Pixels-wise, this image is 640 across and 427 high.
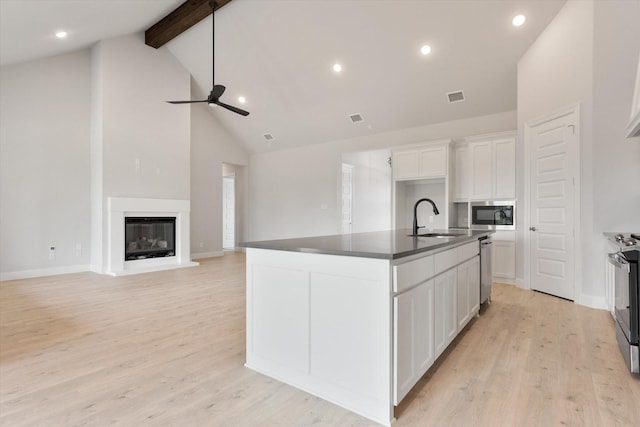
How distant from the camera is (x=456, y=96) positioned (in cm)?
561

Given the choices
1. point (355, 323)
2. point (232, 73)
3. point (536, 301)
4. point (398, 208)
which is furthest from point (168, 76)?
point (536, 301)

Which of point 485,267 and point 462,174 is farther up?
point 462,174

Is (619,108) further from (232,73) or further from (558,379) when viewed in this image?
(232,73)

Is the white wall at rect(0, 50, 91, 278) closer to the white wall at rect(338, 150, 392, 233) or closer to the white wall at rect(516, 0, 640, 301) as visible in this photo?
the white wall at rect(338, 150, 392, 233)

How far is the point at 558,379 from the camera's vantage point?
2.14 meters

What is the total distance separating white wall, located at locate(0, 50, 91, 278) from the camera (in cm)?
527

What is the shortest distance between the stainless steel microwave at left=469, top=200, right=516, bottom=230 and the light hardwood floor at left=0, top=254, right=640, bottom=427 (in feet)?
5.14

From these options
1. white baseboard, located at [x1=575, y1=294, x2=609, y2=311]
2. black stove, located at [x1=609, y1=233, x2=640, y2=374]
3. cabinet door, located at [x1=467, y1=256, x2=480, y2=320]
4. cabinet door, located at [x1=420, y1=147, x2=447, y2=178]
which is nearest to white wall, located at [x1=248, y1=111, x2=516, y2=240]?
cabinet door, located at [x1=420, y1=147, x2=447, y2=178]

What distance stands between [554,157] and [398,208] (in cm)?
270

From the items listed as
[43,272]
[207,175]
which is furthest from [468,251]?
[207,175]

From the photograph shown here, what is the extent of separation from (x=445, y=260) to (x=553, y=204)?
2.88m

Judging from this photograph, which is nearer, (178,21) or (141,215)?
(178,21)

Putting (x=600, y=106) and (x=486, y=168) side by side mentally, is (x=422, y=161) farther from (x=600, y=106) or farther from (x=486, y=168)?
(x=600, y=106)

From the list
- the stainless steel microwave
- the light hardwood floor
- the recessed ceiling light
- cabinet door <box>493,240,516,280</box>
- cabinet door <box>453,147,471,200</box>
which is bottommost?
the light hardwood floor
